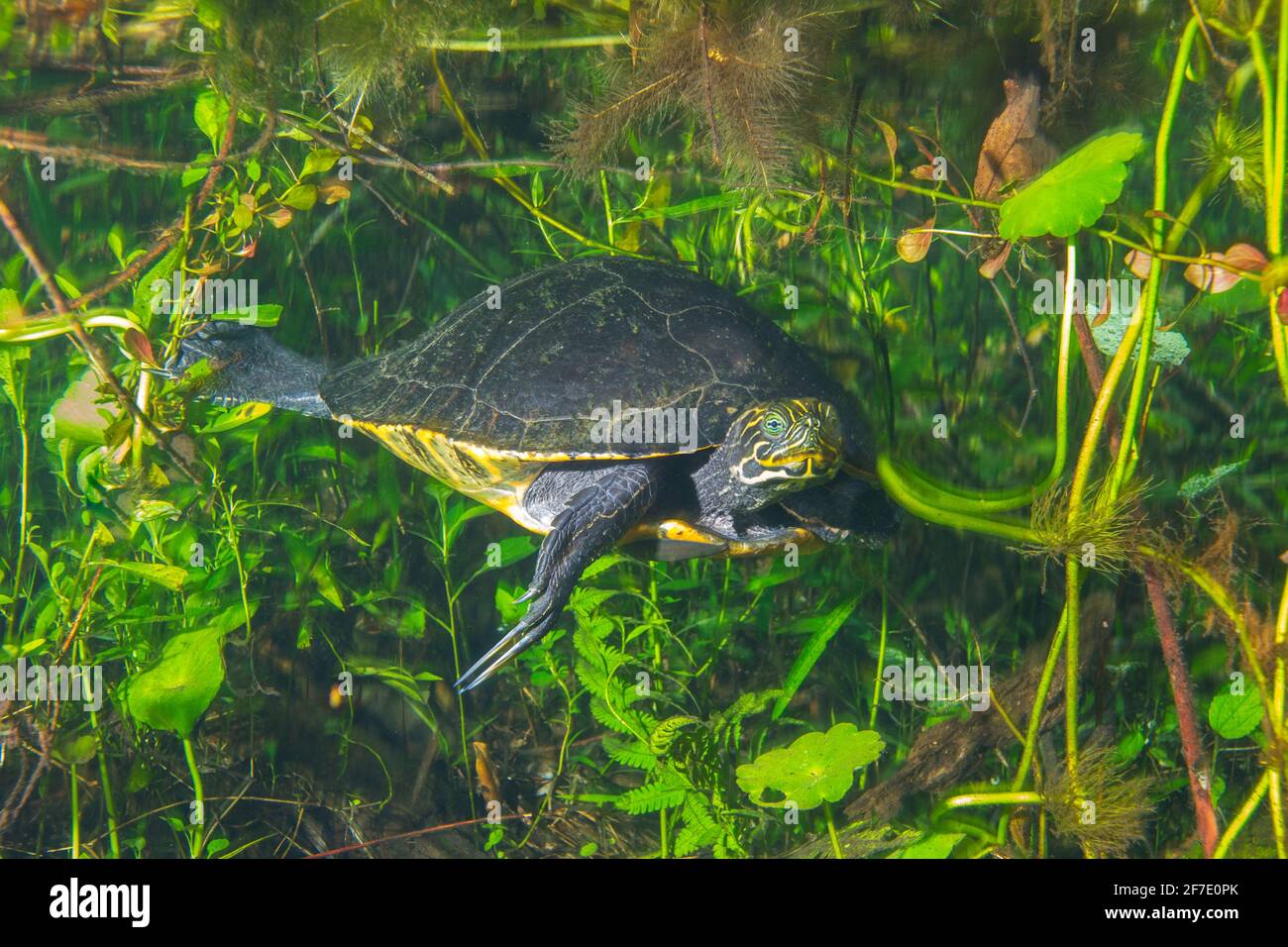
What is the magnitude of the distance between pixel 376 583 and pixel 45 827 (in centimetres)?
147

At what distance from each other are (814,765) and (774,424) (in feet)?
3.20

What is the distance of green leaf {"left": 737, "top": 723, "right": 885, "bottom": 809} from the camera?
2107mm

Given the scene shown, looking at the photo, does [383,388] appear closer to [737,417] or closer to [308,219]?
[737,417]

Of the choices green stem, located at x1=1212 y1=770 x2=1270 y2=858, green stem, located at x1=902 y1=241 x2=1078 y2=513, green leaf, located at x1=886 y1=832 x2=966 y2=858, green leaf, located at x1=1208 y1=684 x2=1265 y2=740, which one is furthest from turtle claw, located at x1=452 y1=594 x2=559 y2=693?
green leaf, located at x1=1208 y1=684 x2=1265 y2=740

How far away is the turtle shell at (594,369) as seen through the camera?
243cm

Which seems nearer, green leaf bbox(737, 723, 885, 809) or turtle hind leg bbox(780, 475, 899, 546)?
green leaf bbox(737, 723, 885, 809)

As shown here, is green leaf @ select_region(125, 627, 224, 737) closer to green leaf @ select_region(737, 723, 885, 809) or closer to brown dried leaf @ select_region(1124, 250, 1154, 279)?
green leaf @ select_region(737, 723, 885, 809)

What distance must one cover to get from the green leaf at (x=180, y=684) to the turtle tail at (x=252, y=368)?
1.07m

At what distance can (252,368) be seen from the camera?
2996mm

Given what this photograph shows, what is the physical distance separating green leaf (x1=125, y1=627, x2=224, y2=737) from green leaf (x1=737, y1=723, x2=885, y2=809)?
150 cm

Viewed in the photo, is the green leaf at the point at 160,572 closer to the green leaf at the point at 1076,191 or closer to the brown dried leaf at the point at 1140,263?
the green leaf at the point at 1076,191

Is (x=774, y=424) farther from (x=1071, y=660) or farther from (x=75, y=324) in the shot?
(x=75, y=324)

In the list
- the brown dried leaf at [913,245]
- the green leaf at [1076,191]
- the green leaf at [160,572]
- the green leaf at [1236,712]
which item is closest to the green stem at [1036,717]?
the green leaf at [1236,712]
